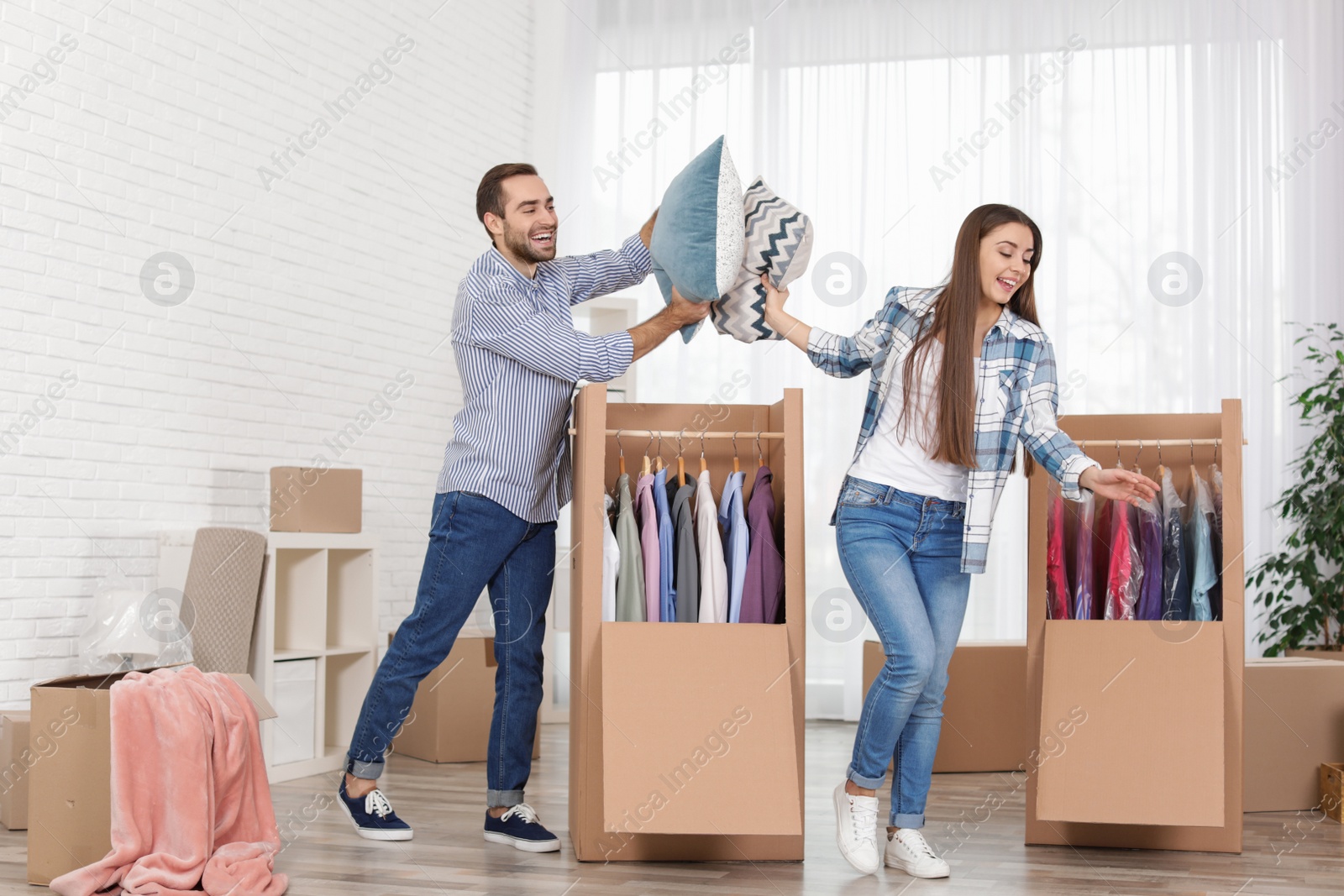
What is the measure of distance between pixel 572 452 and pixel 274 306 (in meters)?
1.86

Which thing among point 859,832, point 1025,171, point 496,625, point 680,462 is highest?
point 1025,171

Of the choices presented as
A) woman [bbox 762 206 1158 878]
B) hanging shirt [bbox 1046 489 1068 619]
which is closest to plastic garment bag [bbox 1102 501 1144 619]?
hanging shirt [bbox 1046 489 1068 619]

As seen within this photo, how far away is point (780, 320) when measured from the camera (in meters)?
2.69

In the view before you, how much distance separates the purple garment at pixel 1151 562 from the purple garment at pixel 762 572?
90 cm

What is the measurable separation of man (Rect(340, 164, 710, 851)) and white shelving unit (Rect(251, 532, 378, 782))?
3.27ft

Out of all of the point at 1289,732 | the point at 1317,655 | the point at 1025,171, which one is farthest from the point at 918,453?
the point at 1025,171

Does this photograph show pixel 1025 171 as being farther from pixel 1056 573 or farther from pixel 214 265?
pixel 214 265

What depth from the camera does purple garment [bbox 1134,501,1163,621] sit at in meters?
2.84

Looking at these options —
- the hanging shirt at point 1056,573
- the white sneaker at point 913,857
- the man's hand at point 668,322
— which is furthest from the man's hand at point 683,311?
the white sneaker at point 913,857

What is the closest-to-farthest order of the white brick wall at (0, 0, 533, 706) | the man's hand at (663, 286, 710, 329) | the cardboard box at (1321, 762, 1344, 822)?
the man's hand at (663, 286, 710, 329) → the cardboard box at (1321, 762, 1344, 822) → the white brick wall at (0, 0, 533, 706)

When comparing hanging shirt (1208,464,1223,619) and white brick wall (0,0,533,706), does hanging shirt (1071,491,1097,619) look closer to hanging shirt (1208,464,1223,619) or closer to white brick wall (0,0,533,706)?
hanging shirt (1208,464,1223,619)

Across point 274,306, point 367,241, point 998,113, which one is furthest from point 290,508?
point 998,113

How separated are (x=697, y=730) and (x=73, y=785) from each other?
127cm

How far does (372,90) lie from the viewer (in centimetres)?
472
